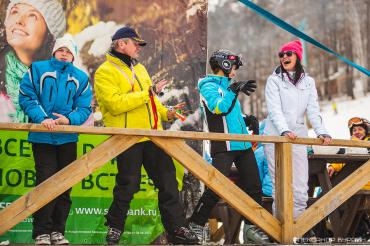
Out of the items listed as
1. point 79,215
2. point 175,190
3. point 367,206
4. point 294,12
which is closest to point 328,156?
point 367,206

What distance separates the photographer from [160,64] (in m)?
6.31

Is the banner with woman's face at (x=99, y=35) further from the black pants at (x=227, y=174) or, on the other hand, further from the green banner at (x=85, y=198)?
the black pants at (x=227, y=174)

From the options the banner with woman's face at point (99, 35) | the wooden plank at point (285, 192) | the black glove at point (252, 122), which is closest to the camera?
the wooden plank at point (285, 192)

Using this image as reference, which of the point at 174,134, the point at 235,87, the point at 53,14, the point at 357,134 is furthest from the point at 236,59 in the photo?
the point at 357,134

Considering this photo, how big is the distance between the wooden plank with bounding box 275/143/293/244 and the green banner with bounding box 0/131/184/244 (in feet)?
3.83

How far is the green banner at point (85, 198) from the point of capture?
591 centimetres

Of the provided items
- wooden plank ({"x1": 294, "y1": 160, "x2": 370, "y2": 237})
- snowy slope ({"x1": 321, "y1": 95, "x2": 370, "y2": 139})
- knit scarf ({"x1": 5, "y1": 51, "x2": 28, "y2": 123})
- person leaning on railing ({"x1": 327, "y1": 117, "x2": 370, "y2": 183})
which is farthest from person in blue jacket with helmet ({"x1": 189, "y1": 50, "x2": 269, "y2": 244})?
snowy slope ({"x1": 321, "y1": 95, "x2": 370, "y2": 139})

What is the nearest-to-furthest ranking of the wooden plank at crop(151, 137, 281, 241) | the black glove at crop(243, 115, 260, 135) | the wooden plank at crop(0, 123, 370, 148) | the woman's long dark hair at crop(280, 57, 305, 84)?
the wooden plank at crop(0, 123, 370, 148) < the wooden plank at crop(151, 137, 281, 241) < the woman's long dark hair at crop(280, 57, 305, 84) < the black glove at crop(243, 115, 260, 135)

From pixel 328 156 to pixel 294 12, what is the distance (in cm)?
3827

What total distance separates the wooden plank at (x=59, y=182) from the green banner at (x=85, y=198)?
4.13 feet

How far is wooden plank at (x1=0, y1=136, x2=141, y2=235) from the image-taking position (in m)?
4.64

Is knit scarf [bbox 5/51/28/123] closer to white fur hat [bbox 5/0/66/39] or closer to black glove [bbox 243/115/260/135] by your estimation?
white fur hat [bbox 5/0/66/39]

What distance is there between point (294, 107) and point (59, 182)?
214cm

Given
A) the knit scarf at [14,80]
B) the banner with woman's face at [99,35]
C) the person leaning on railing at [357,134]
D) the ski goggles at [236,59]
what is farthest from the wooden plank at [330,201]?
the knit scarf at [14,80]
